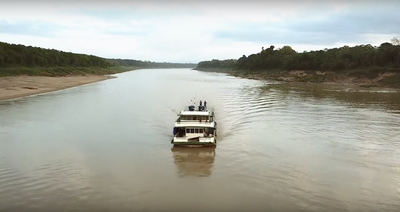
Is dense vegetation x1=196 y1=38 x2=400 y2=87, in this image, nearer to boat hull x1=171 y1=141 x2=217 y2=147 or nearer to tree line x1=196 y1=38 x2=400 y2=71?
tree line x1=196 y1=38 x2=400 y2=71

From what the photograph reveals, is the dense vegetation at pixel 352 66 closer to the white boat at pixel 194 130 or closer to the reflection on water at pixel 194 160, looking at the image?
the white boat at pixel 194 130

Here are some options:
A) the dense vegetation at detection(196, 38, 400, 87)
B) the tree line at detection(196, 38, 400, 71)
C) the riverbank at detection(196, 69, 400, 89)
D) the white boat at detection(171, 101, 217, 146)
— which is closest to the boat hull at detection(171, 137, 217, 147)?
the white boat at detection(171, 101, 217, 146)

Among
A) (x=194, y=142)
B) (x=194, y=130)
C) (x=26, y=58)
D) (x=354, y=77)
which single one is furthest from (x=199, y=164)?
Answer: (x=26, y=58)

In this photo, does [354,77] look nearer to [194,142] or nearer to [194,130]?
[194,130]

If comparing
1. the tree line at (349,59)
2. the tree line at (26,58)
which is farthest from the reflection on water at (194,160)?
the tree line at (26,58)

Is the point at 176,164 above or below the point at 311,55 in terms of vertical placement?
below

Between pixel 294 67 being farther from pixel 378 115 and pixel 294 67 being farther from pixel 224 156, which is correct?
pixel 224 156

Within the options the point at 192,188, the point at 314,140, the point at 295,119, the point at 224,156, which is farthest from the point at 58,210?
the point at 295,119

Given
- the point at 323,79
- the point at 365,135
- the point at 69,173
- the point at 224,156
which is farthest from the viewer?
the point at 323,79
